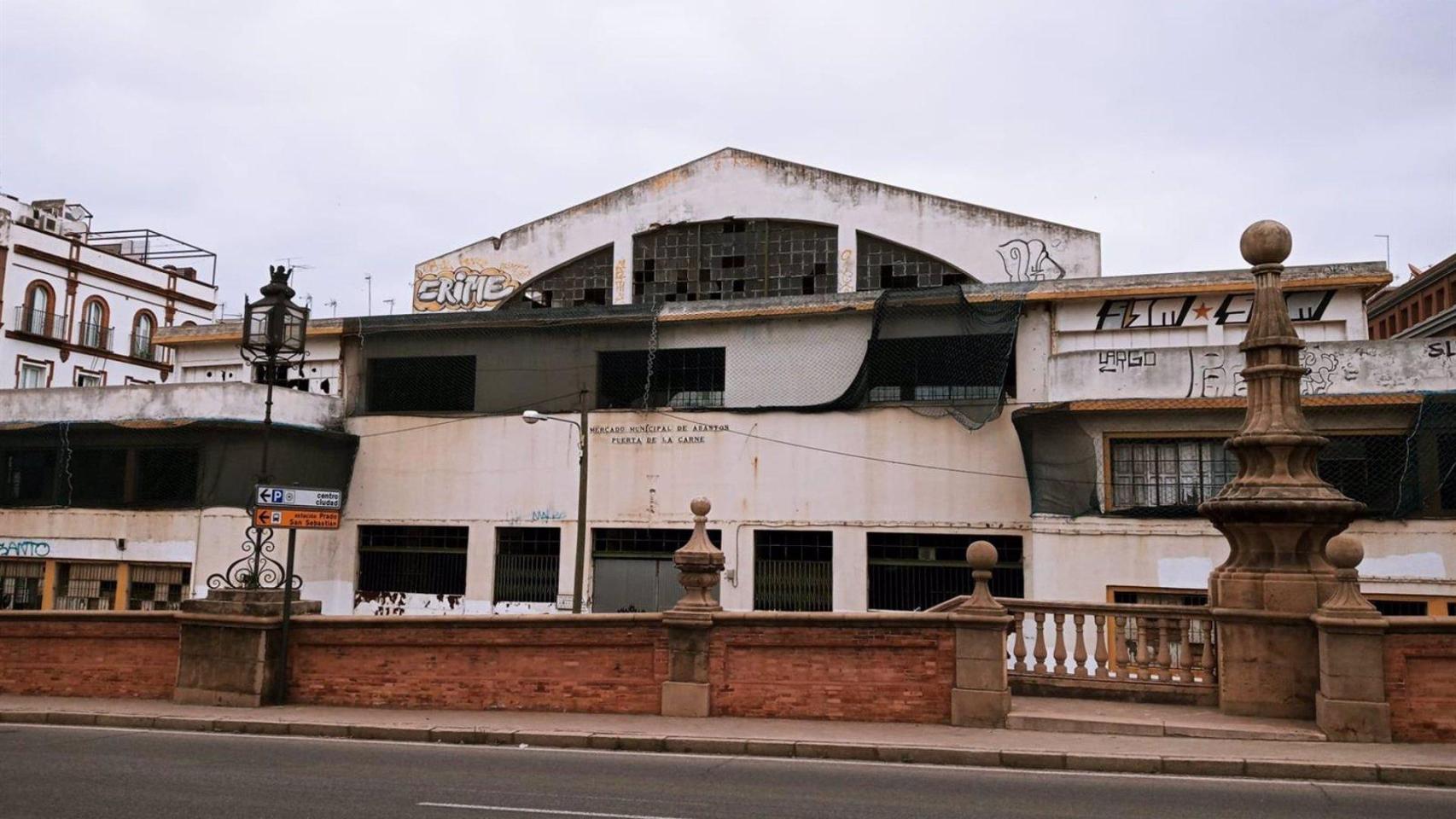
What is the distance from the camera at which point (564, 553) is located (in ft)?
83.7

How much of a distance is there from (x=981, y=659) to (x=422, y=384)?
18731 millimetres

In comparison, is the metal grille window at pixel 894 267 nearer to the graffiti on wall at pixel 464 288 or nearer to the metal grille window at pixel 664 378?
the metal grille window at pixel 664 378

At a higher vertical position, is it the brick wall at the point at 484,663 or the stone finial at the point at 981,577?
the stone finial at the point at 981,577

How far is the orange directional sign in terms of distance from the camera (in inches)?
576

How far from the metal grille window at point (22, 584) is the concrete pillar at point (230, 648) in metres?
16.3

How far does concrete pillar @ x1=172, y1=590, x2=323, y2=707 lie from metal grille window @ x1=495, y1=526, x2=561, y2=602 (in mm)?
10726

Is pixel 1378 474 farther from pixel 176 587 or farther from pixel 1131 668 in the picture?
pixel 176 587

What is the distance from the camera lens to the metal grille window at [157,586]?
87.5 ft

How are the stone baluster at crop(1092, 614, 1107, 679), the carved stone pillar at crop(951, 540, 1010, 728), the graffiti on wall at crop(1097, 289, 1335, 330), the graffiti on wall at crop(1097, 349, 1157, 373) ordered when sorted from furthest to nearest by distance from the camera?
the graffiti on wall at crop(1097, 289, 1335, 330) < the graffiti on wall at crop(1097, 349, 1157, 373) < the stone baluster at crop(1092, 614, 1107, 679) < the carved stone pillar at crop(951, 540, 1010, 728)

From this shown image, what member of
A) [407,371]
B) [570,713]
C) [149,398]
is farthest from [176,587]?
[570,713]

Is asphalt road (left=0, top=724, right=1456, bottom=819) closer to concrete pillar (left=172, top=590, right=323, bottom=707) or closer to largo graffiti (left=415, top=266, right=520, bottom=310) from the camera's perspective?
concrete pillar (left=172, top=590, right=323, bottom=707)

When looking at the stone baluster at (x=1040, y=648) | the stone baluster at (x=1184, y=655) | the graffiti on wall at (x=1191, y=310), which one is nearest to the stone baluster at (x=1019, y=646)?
the stone baluster at (x=1040, y=648)

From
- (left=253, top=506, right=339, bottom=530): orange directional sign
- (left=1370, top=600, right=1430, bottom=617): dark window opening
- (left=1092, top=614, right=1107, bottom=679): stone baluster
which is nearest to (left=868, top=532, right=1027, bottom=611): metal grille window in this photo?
Answer: (left=1370, top=600, right=1430, bottom=617): dark window opening

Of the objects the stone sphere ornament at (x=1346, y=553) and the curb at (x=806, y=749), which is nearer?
the curb at (x=806, y=749)
